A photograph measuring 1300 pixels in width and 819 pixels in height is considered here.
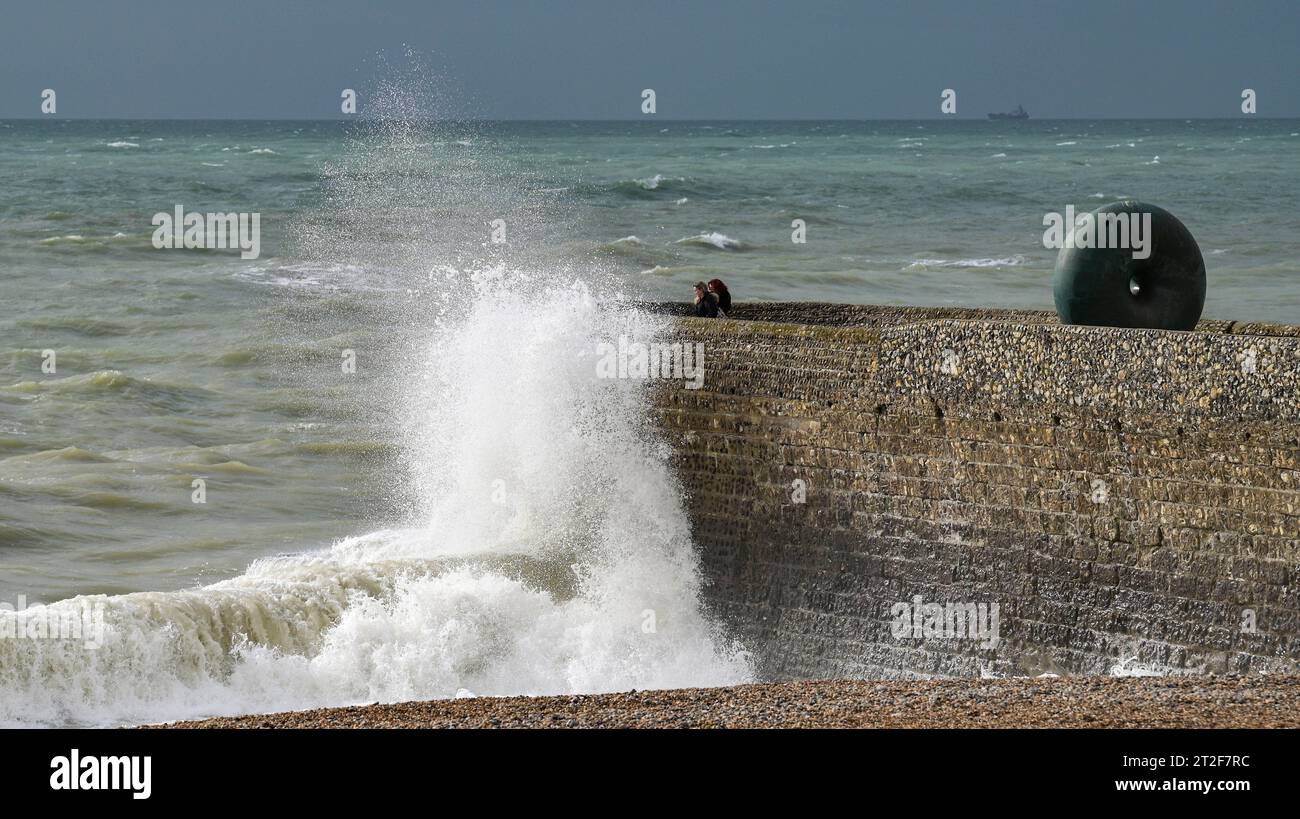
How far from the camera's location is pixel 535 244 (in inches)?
1400

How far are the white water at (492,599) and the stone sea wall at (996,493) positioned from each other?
44 cm

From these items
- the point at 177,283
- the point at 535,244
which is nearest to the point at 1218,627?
the point at 177,283

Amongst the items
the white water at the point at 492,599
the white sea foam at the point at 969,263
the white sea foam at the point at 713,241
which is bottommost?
the white water at the point at 492,599

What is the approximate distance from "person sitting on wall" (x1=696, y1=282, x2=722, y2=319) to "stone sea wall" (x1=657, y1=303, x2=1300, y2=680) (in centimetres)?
132

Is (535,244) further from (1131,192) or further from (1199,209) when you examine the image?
(1131,192)

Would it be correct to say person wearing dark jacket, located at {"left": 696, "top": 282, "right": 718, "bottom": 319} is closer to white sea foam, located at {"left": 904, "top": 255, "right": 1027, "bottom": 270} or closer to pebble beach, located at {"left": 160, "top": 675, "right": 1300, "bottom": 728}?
pebble beach, located at {"left": 160, "top": 675, "right": 1300, "bottom": 728}

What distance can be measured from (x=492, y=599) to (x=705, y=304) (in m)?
2.93

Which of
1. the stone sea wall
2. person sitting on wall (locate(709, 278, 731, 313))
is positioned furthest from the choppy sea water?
person sitting on wall (locate(709, 278, 731, 313))

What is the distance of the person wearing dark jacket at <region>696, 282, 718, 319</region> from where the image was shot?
464 inches

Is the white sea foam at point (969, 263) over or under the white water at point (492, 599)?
over

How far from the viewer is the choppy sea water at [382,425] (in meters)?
10.1

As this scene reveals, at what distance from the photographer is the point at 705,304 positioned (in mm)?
11828

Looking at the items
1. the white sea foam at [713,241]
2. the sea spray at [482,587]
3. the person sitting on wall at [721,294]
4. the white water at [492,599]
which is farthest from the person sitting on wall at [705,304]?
the white sea foam at [713,241]

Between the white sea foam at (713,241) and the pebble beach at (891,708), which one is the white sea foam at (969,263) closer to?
the white sea foam at (713,241)
